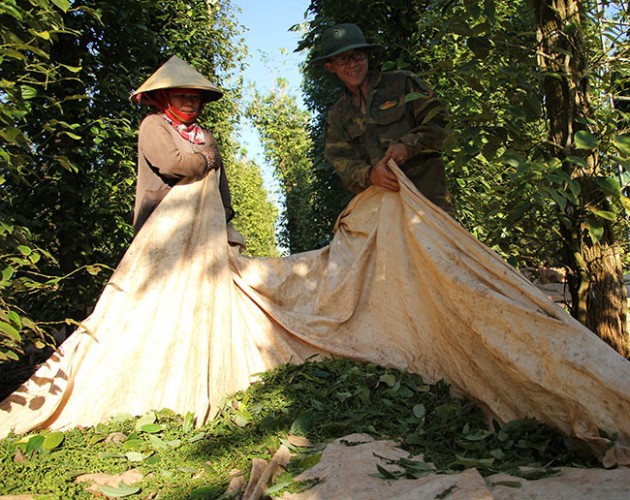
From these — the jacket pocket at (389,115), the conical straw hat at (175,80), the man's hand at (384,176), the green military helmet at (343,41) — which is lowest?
the man's hand at (384,176)

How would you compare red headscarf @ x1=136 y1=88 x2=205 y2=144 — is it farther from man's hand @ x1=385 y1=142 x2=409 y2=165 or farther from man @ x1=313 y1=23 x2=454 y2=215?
man's hand @ x1=385 y1=142 x2=409 y2=165

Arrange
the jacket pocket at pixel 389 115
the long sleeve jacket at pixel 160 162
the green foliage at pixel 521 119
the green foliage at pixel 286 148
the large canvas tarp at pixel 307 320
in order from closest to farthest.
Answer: the large canvas tarp at pixel 307 320, the green foliage at pixel 521 119, the long sleeve jacket at pixel 160 162, the jacket pocket at pixel 389 115, the green foliage at pixel 286 148

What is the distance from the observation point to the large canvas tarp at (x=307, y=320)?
3.09m

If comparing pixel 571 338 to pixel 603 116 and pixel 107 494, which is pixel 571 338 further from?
pixel 107 494

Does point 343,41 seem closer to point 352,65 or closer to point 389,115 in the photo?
point 352,65

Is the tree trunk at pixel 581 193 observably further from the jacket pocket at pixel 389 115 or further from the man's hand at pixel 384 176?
the man's hand at pixel 384 176

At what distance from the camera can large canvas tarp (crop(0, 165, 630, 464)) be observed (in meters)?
3.09

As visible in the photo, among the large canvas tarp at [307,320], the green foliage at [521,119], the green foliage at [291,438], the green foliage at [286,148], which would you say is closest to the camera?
the green foliage at [291,438]

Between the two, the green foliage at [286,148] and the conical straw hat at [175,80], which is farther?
the green foliage at [286,148]

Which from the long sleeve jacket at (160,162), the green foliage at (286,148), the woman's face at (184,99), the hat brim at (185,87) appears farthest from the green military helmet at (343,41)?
the green foliage at (286,148)

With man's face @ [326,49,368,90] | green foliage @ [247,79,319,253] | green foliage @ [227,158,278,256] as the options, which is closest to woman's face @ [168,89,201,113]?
man's face @ [326,49,368,90]

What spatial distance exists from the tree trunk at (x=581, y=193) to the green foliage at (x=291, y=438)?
117cm

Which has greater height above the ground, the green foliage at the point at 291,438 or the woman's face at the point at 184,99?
the woman's face at the point at 184,99

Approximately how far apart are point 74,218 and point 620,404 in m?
4.95
